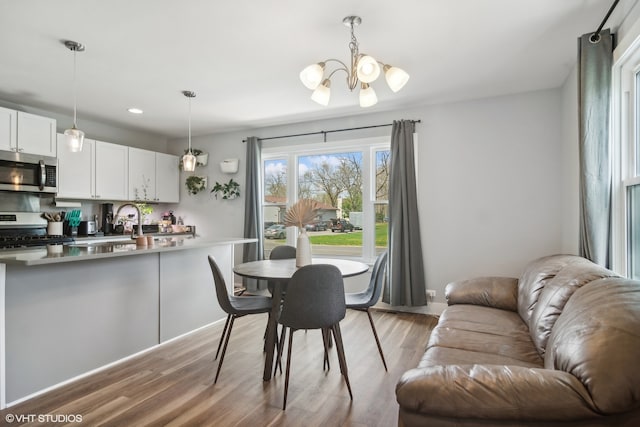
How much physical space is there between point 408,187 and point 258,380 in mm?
2726

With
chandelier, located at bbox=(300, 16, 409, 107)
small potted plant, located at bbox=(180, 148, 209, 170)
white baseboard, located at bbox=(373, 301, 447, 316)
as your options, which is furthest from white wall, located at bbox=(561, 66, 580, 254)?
small potted plant, located at bbox=(180, 148, 209, 170)

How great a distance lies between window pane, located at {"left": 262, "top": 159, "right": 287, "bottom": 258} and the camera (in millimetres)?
5371

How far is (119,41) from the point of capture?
2.72 m

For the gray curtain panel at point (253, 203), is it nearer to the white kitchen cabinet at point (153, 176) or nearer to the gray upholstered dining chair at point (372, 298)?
the white kitchen cabinet at point (153, 176)

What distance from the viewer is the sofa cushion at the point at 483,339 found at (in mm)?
1856

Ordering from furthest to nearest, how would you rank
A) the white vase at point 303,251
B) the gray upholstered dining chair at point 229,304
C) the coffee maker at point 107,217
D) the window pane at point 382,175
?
the coffee maker at point 107,217
the window pane at point 382,175
the white vase at point 303,251
the gray upholstered dining chair at point 229,304

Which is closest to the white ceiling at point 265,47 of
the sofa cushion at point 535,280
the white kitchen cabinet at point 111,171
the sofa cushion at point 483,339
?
the white kitchen cabinet at point 111,171

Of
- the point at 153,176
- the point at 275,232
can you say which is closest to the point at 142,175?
the point at 153,176

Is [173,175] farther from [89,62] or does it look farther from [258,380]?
[258,380]

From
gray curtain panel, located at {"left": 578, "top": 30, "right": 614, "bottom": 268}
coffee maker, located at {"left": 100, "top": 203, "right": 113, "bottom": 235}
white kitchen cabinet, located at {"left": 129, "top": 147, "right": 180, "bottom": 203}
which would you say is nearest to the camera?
gray curtain panel, located at {"left": 578, "top": 30, "right": 614, "bottom": 268}

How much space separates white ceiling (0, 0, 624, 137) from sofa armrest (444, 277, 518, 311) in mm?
1928

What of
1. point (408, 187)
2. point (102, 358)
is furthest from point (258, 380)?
point (408, 187)

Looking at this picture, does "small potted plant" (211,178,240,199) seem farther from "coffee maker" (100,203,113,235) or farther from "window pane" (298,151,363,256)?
"coffee maker" (100,203,113,235)

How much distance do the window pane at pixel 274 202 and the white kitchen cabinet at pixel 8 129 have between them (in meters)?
3.01
